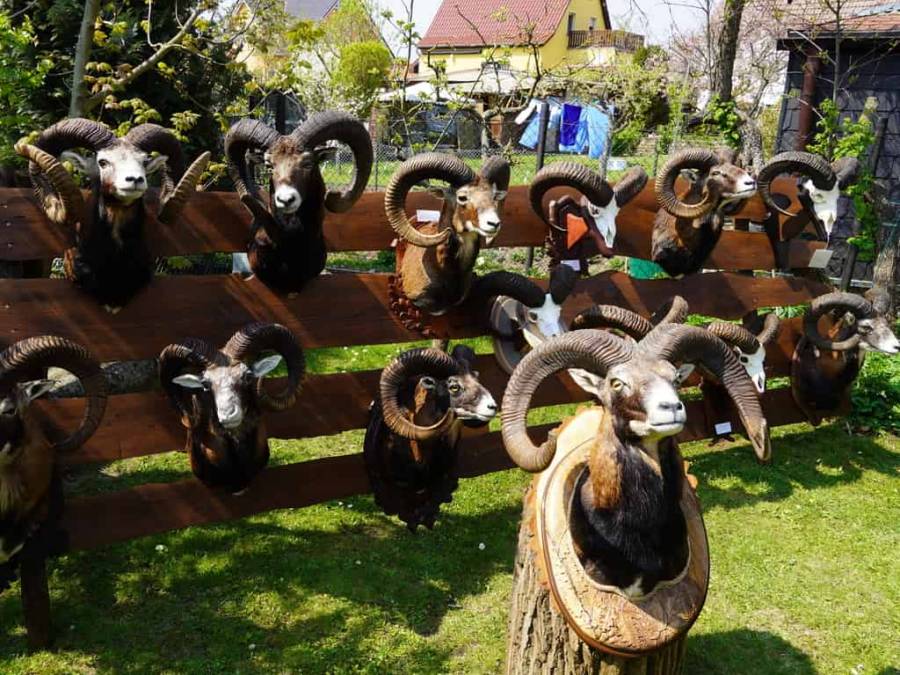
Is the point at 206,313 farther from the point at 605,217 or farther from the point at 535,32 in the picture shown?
the point at 535,32

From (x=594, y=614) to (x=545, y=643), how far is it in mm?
478

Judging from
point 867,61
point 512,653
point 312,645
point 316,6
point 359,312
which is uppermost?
point 316,6

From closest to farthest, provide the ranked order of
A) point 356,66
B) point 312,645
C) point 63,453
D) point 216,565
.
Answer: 1. point 63,453
2. point 312,645
3. point 216,565
4. point 356,66

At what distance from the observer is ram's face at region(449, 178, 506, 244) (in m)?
5.00

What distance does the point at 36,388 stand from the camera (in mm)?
4156

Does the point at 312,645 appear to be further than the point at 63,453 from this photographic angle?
Yes

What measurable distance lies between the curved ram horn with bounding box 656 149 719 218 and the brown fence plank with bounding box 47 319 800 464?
174 cm

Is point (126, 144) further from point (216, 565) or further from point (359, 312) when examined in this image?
point (216, 565)

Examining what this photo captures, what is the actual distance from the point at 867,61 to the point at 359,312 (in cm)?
1114

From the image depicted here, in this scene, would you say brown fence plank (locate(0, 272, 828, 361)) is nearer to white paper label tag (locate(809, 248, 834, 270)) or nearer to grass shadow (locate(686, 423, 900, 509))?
grass shadow (locate(686, 423, 900, 509))

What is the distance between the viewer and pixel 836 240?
13.2 meters

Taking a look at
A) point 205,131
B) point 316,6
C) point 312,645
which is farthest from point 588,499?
point 316,6

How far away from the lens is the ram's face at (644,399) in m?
3.12

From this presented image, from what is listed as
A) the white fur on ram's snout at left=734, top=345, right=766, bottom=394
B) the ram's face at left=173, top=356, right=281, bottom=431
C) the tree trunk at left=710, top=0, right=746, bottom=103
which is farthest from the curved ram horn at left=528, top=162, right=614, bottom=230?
the tree trunk at left=710, top=0, right=746, bottom=103
